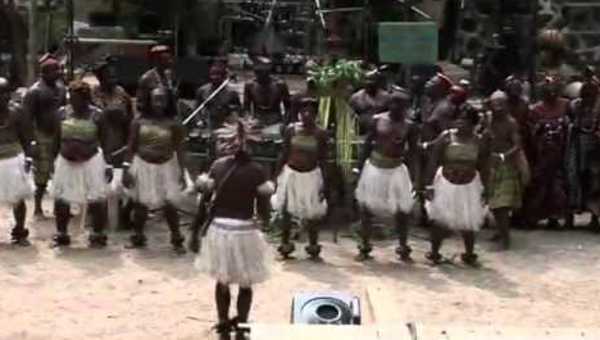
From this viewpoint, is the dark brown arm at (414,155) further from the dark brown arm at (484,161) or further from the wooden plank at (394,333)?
the wooden plank at (394,333)

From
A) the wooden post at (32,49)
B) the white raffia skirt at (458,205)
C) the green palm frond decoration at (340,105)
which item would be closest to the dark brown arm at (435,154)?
the white raffia skirt at (458,205)

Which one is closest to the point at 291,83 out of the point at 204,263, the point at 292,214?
the point at 292,214

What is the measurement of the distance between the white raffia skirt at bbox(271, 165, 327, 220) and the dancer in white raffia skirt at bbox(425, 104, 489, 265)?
37.5 inches

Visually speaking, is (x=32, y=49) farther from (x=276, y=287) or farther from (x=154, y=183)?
(x=276, y=287)

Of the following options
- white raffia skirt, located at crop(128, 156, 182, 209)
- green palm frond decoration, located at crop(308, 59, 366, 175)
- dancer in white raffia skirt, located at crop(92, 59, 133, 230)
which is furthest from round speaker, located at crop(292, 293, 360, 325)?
dancer in white raffia skirt, located at crop(92, 59, 133, 230)

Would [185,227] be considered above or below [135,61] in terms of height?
below

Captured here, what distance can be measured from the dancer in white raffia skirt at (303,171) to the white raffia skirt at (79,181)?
1.56m

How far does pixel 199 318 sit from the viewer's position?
28.6 feet

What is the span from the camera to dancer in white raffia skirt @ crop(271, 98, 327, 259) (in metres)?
10.4

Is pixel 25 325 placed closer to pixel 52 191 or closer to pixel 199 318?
pixel 199 318

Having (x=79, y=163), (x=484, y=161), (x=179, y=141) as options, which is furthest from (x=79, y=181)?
(x=484, y=161)

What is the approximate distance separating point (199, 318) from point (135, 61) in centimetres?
804

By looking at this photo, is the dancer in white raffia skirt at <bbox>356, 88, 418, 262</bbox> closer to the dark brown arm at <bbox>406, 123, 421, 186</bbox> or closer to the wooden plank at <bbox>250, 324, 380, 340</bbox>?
the dark brown arm at <bbox>406, 123, 421, 186</bbox>

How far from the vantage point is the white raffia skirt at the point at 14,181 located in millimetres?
10656
